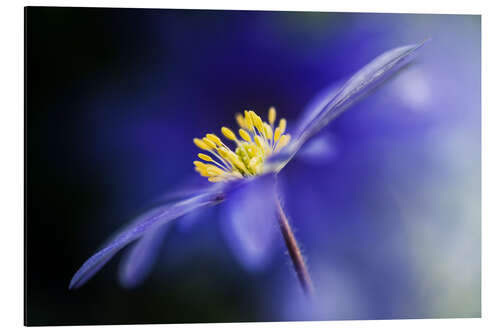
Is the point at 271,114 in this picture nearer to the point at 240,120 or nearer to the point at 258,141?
the point at 240,120

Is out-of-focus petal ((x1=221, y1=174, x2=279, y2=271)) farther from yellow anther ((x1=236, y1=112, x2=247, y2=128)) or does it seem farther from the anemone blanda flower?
yellow anther ((x1=236, y1=112, x2=247, y2=128))

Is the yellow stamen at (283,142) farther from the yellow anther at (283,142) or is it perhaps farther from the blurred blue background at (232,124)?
the blurred blue background at (232,124)

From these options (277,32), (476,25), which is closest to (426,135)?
(476,25)

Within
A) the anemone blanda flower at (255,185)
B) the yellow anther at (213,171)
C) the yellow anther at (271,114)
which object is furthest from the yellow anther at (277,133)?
the yellow anther at (213,171)

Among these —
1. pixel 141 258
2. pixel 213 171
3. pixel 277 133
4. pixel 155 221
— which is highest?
pixel 277 133

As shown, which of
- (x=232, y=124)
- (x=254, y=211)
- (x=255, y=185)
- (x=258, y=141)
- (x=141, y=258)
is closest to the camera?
(x=254, y=211)

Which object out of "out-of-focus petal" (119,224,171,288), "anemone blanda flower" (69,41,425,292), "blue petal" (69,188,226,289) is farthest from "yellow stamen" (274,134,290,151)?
"out-of-focus petal" (119,224,171,288)

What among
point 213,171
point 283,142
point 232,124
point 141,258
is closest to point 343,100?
point 283,142
